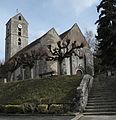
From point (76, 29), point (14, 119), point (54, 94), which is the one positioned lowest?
point (14, 119)

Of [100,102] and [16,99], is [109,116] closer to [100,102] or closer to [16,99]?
[100,102]

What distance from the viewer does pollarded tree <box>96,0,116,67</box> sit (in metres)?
26.2

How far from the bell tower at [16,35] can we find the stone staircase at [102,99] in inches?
2018

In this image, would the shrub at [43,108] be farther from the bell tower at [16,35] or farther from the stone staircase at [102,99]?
the bell tower at [16,35]

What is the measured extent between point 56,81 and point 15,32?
50948 mm

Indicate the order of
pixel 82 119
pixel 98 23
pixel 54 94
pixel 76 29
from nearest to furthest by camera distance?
pixel 82 119 < pixel 54 94 < pixel 98 23 < pixel 76 29

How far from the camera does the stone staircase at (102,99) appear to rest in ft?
51.4

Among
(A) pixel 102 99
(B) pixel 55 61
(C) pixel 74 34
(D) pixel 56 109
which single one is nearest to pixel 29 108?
(D) pixel 56 109

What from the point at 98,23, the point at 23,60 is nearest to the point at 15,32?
the point at 23,60

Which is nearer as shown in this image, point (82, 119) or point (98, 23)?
point (82, 119)

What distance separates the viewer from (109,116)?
14.5 meters

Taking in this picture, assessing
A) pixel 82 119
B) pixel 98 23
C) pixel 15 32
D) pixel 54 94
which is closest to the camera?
pixel 82 119

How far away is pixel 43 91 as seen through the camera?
2117 centimetres

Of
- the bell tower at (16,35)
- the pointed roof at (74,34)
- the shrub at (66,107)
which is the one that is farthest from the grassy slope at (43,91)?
the bell tower at (16,35)
